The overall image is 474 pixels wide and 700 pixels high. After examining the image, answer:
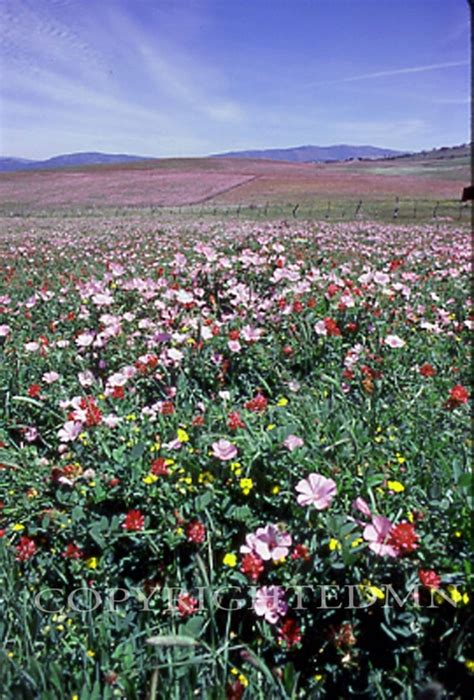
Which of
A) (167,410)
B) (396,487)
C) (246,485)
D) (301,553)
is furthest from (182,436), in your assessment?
(396,487)

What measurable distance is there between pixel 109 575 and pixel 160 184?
39351 mm

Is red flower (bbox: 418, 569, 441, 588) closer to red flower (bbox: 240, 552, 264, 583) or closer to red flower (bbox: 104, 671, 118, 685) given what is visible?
red flower (bbox: 240, 552, 264, 583)

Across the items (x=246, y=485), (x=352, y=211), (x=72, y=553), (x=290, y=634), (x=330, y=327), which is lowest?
(x=290, y=634)

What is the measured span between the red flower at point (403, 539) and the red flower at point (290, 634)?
434 mm

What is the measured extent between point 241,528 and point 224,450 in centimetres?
31

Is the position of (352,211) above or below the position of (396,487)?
above

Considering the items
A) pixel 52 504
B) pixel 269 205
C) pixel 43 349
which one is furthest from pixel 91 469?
pixel 269 205

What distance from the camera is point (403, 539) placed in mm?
1556

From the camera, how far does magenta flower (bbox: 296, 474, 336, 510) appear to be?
1736 mm

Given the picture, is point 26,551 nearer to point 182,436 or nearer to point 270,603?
point 182,436

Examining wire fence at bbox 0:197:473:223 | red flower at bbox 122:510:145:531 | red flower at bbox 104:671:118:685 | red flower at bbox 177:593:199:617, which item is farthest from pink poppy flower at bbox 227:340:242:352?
wire fence at bbox 0:197:473:223

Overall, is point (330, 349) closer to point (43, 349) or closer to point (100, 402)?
point (100, 402)

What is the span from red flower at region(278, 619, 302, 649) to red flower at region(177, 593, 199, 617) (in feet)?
0.96

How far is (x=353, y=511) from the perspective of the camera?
187 centimetres
